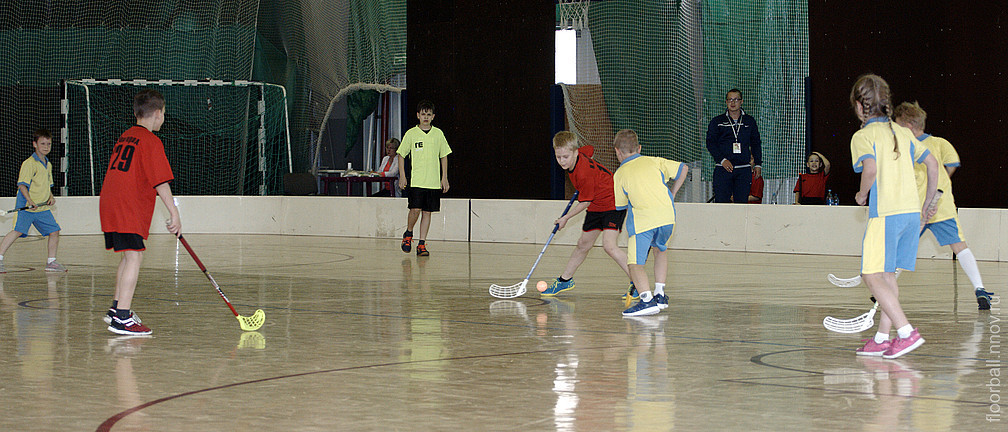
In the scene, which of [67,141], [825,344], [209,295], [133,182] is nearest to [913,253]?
[825,344]

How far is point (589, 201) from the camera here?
7.66 m

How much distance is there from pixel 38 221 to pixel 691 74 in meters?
8.16

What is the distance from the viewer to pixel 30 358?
4887 millimetres

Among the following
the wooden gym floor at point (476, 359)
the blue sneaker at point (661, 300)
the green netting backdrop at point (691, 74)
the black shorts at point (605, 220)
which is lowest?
the wooden gym floor at point (476, 359)

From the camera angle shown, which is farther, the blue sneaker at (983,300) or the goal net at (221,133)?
the goal net at (221,133)

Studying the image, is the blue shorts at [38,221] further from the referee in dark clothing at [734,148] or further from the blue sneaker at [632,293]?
the referee in dark clothing at [734,148]

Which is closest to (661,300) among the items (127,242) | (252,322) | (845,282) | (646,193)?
(646,193)

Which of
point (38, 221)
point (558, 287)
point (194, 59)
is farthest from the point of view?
point (194, 59)

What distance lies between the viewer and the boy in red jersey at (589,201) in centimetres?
746

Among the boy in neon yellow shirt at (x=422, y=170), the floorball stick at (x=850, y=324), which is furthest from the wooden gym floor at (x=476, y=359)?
the boy in neon yellow shirt at (x=422, y=170)

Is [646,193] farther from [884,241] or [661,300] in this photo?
[884,241]

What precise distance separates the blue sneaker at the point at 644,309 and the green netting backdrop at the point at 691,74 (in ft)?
24.2

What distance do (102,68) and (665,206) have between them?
13510 millimetres

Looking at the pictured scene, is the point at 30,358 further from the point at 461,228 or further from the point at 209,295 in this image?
the point at 461,228
